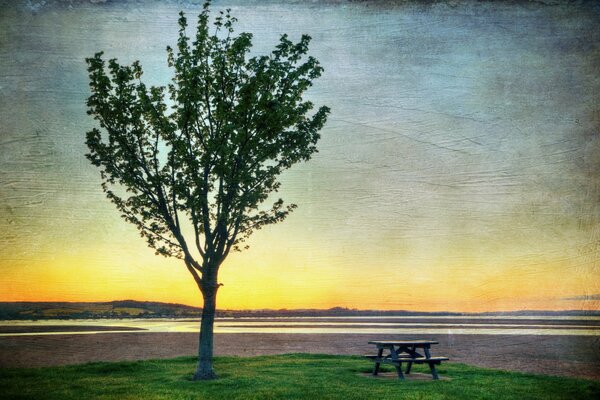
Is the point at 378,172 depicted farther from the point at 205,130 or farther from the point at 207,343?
the point at 207,343

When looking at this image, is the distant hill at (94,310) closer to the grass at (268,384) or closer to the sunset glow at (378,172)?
the sunset glow at (378,172)

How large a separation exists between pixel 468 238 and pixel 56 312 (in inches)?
291

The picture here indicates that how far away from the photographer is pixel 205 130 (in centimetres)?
928

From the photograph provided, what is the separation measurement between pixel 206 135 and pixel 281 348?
4.66 metres

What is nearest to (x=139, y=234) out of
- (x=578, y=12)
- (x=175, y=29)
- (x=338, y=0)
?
(x=175, y=29)

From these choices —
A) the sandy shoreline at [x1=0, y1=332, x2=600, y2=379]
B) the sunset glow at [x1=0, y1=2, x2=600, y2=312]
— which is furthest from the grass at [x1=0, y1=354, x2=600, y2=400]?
the sunset glow at [x1=0, y1=2, x2=600, y2=312]

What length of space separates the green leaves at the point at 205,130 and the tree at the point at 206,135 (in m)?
0.02

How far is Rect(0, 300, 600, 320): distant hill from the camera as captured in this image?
32.2 ft

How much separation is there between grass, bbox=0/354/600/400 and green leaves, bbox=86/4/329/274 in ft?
6.15

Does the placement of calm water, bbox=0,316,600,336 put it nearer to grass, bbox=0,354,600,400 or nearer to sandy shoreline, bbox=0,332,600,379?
sandy shoreline, bbox=0,332,600,379

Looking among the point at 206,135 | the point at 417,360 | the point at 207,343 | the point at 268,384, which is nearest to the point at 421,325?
the point at 417,360

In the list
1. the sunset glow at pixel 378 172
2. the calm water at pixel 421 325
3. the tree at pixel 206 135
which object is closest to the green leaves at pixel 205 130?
the tree at pixel 206 135

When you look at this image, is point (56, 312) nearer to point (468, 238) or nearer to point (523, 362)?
point (468, 238)

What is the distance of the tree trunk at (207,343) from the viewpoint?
8.91 meters
